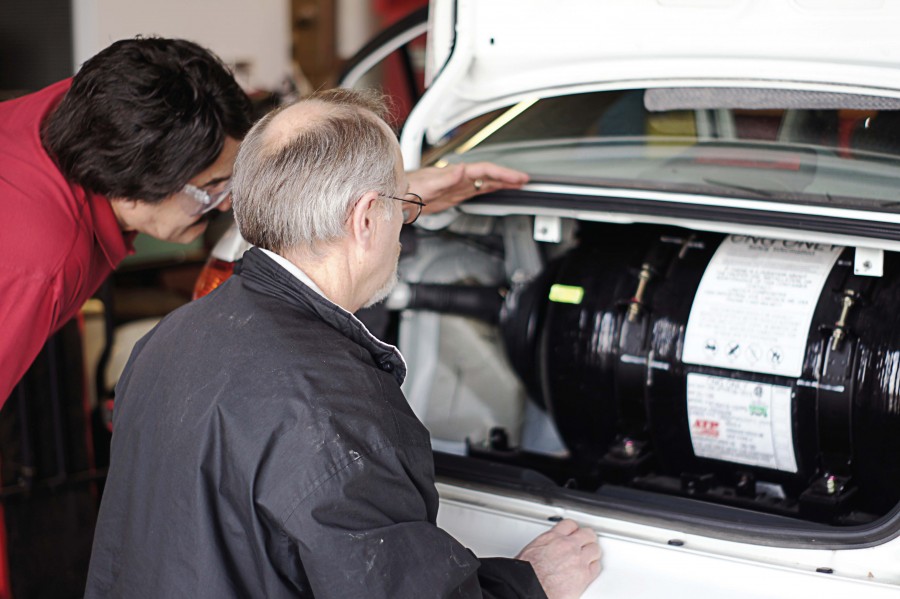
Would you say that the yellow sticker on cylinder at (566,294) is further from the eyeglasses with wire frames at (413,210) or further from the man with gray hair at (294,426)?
the man with gray hair at (294,426)

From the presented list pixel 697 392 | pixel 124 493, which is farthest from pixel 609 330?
pixel 124 493

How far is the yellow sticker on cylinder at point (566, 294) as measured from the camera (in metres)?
2.00

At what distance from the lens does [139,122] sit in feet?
5.80

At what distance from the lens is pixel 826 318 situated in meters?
1.70

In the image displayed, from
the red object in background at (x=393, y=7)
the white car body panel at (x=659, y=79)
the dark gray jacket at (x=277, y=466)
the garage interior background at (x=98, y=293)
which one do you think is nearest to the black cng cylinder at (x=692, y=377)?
the white car body panel at (x=659, y=79)

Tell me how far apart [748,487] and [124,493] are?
112 centimetres

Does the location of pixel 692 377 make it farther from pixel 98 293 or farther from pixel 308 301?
pixel 98 293

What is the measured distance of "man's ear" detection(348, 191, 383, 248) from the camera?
4.42 ft

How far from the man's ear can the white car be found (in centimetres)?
47

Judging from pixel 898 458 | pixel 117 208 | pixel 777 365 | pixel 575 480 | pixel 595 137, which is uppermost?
pixel 595 137

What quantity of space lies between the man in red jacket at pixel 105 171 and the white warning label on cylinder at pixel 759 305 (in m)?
0.42

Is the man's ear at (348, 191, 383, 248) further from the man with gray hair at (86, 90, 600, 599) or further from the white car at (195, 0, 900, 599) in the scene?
the white car at (195, 0, 900, 599)

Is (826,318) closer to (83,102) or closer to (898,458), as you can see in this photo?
(898,458)

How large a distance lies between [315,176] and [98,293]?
5.86ft
